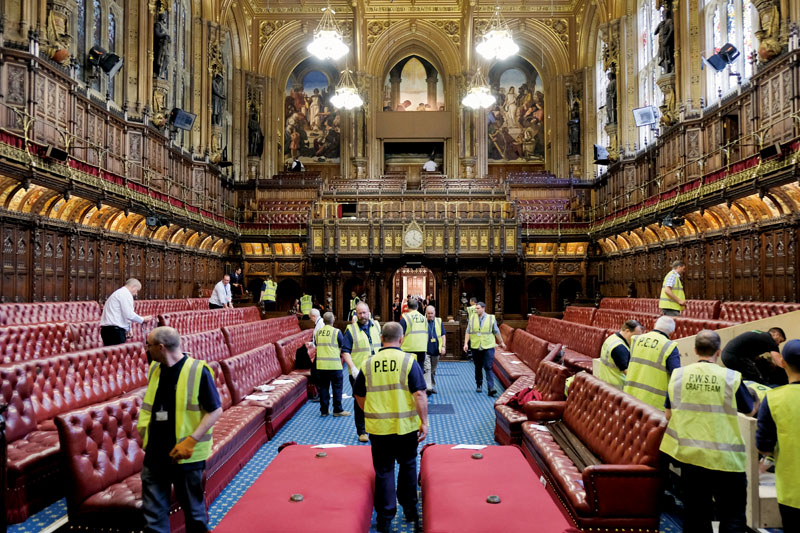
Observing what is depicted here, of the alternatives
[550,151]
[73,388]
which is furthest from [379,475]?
[550,151]

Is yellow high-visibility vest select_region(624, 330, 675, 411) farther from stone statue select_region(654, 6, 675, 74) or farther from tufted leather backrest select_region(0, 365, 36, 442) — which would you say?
stone statue select_region(654, 6, 675, 74)

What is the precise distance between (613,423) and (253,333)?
764cm

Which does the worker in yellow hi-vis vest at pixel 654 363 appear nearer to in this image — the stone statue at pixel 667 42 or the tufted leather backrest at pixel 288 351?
the tufted leather backrest at pixel 288 351

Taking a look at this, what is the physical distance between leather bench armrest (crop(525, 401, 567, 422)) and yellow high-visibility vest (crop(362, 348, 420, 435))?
204cm

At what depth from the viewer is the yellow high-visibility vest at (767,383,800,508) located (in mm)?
2725

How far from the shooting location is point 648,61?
68.2ft

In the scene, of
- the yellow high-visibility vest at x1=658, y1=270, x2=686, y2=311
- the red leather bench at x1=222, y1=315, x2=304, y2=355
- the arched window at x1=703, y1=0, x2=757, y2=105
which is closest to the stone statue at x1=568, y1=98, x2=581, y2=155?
the arched window at x1=703, y1=0, x2=757, y2=105

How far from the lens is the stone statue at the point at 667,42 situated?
55.4 feet

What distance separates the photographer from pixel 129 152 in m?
16.3

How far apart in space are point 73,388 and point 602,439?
4995 millimetres

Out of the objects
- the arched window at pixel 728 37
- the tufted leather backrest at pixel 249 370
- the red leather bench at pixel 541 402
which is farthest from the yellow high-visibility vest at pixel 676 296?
the arched window at pixel 728 37

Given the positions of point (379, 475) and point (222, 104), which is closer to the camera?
point (379, 475)

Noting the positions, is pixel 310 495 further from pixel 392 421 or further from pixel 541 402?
pixel 541 402

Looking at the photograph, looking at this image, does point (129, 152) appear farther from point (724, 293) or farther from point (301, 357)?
point (724, 293)
